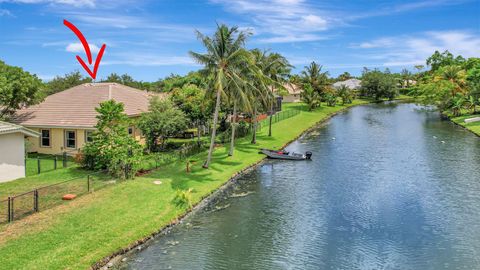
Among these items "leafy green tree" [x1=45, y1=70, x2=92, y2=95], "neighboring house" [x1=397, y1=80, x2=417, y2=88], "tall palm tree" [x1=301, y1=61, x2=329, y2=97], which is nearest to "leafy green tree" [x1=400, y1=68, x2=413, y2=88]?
"neighboring house" [x1=397, y1=80, x2=417, y2=88]

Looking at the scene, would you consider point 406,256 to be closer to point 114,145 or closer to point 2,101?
point 114,145

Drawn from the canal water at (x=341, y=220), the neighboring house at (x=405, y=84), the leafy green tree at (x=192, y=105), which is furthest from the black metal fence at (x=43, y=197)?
the neighboring house at (x=405, y=84)

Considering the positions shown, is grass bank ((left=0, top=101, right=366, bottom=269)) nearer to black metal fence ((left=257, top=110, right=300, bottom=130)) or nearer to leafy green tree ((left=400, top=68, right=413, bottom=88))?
black metal fence ((left=257, top=110, right=300, bottom=130))

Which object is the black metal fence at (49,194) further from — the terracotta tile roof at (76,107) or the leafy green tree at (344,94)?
the leafy green tree at (344,94)

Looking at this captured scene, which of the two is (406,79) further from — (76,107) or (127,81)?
(76,107)

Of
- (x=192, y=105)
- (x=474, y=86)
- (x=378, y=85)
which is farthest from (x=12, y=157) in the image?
(x=378, y=85)
